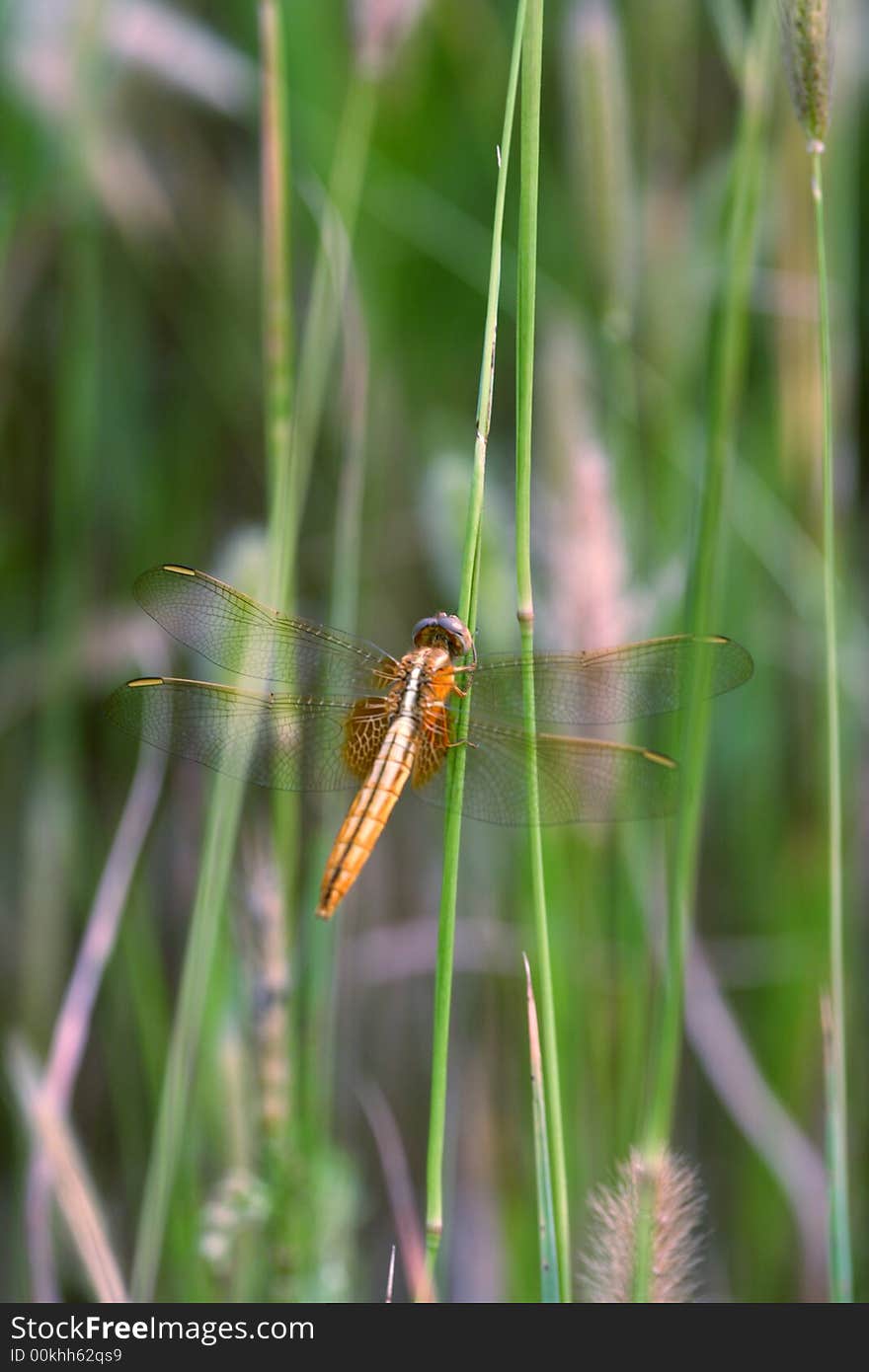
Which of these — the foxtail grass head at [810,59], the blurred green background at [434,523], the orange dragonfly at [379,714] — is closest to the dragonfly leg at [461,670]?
the orange dragonfly at [379,714]

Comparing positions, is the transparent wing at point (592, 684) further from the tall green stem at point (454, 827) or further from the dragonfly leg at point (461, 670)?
the tall green stem at point (454, 827)

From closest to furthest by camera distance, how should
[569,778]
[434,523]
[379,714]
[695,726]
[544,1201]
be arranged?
[695,726], [544,1201], [569,778], [379,714], [434,523]

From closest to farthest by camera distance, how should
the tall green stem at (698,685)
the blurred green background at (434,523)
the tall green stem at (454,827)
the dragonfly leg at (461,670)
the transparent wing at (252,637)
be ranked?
the tall green stem at (698,685)
the tall green stem at (454,827)
the dragonfly leg at (461,670)
the transparent wing at (252,637)
the blurred green background at (434,523)

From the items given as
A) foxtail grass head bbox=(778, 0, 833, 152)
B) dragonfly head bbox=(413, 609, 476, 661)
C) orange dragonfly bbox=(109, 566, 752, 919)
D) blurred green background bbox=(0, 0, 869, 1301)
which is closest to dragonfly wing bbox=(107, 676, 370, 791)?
orange dragonfly bbox=(109, 566, 752, 919)

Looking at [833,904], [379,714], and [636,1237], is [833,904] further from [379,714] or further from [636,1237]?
[379,714]

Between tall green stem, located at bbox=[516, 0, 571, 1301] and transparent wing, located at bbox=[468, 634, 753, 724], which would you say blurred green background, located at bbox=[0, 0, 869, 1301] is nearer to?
transparent wing, located at bbox=[468, 634, 753, 724]

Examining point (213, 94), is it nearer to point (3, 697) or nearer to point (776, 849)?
point (3, 697)

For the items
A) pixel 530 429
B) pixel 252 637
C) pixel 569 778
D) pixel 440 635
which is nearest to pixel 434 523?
pixel 440 635
